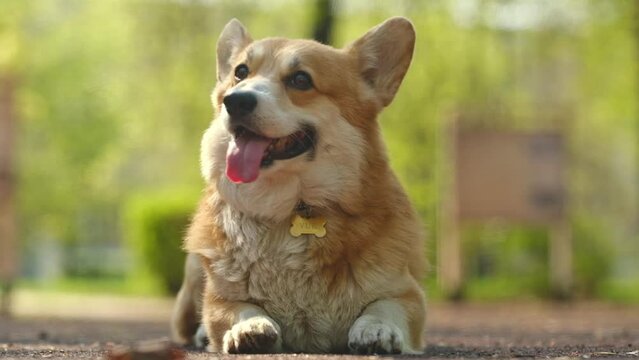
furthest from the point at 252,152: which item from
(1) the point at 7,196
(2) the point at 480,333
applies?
(1) the point at 7,196

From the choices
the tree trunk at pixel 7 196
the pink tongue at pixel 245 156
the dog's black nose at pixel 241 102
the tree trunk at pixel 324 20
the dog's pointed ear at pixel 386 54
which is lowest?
the tree trunk at pixel 7 196

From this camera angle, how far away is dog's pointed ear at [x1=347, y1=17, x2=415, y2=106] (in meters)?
5.55

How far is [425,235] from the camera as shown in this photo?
223 inches

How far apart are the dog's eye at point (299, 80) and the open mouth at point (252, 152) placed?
202 millimetres

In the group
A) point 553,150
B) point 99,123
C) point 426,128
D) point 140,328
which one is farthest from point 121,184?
point 140,328

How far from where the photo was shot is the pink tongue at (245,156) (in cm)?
495

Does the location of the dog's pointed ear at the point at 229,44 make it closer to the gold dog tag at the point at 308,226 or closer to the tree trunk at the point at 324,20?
the gold dog tag at the point at 308,226

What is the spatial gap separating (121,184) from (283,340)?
32924mm

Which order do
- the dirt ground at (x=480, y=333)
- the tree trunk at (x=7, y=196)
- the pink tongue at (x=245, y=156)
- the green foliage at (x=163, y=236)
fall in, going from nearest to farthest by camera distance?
the pink tongue at (x=245, y=156), the dirt ground at (x=480, y=333), the tree trunk at (x=7, y=196), the green foliage at (x=163, y=236)

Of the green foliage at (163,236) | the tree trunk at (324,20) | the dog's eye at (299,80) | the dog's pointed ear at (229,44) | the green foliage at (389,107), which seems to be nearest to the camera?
the dog's eye at (299,80)

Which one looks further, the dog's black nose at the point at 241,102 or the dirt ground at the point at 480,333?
the dirt ground at the point at 480,333

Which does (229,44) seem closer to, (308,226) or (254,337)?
Result: (308,226)

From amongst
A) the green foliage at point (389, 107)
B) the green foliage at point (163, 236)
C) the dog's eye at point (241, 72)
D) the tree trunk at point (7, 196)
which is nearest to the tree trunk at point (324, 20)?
the green foliage at point (389, 107)

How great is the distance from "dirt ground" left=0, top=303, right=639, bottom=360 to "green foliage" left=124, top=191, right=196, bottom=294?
3808 millimetres
